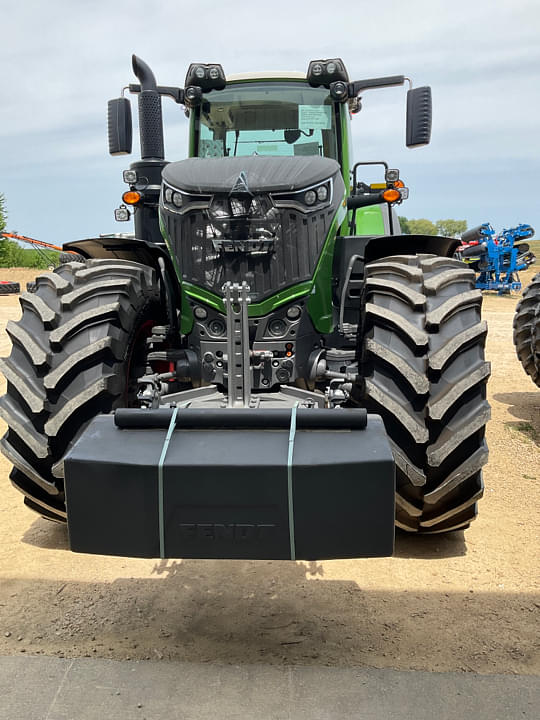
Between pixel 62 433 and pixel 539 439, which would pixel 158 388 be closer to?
pixel 62 433

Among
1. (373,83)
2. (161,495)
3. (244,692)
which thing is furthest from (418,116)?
(244,692)

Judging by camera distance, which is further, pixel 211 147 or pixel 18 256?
pixel 18 256

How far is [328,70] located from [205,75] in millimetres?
905

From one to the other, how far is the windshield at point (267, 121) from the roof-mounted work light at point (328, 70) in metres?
0.12

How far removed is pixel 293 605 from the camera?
3252mm

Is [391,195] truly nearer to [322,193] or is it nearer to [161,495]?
Answer: [322,193]

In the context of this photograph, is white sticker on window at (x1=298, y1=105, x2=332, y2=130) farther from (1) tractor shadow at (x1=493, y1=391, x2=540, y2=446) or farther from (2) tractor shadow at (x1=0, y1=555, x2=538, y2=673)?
(1) tractor shadow at (x1=493, y1=391, x2=540, y2=446)

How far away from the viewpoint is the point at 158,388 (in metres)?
3.64

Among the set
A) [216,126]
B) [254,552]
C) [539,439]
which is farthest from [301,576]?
[539,439]

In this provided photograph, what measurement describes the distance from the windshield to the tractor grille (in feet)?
4.41

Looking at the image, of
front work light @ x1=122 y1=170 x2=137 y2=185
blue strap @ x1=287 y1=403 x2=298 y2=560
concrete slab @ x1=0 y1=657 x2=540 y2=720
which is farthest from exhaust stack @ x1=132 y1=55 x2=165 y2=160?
concrete slab @ x1=0 y1=657 x2=540 y2=720

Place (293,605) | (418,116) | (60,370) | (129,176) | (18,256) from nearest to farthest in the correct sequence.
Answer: (60,370) → (293,605) → (418,116) → (129,176) → (18,256)

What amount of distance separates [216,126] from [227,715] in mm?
4073

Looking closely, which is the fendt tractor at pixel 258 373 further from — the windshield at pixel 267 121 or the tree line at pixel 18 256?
the tree line at pixel 18 256
